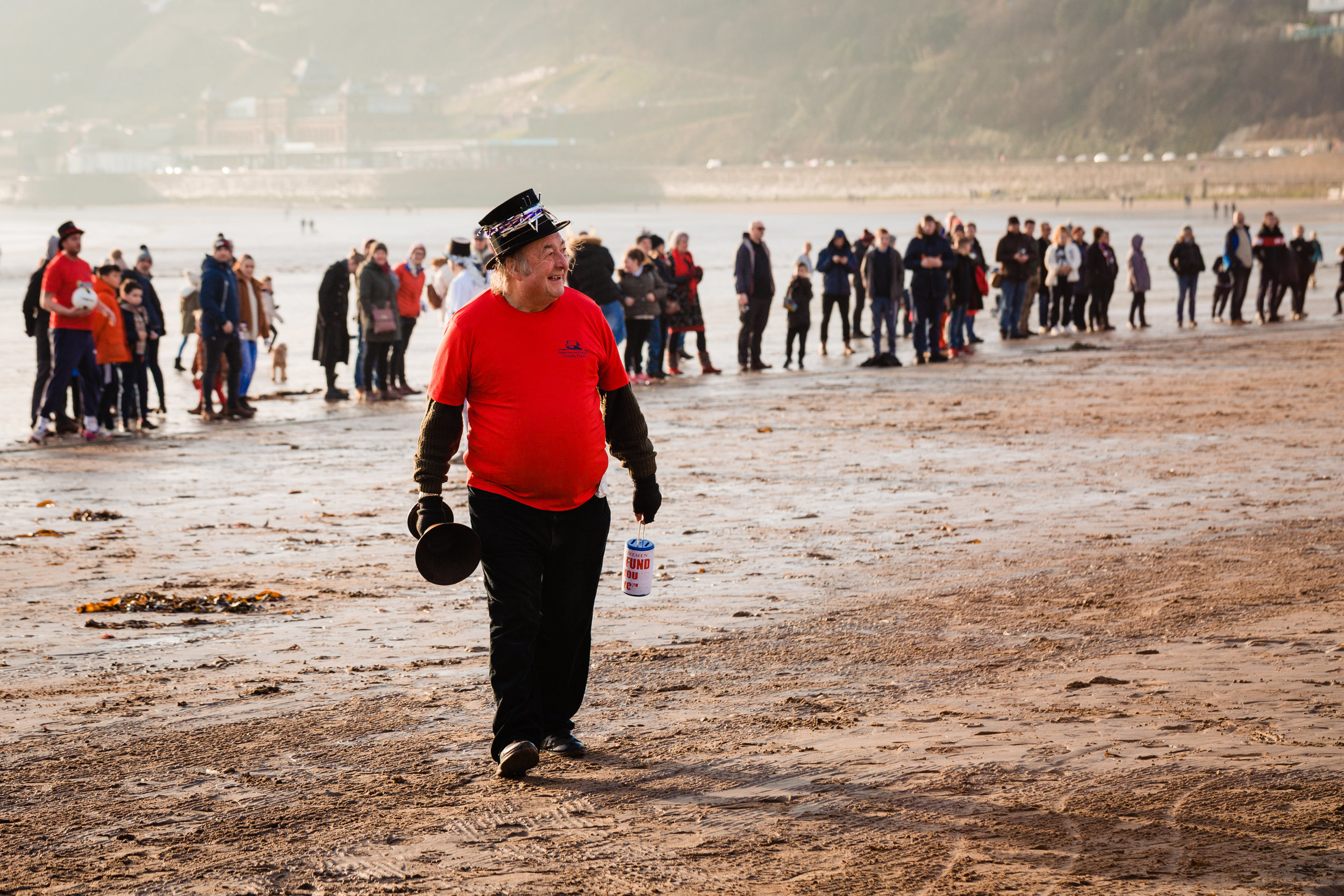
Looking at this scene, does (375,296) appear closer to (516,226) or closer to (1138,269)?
(516,226)

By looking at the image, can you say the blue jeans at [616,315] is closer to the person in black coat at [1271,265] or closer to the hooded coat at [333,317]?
the hooded coat at [333,317]

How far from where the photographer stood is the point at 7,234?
94188mm

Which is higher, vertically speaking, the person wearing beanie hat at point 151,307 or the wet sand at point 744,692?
the person wearing beanie hat at point 151,307

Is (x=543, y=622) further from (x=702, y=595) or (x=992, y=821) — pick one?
(x=702, y=595)

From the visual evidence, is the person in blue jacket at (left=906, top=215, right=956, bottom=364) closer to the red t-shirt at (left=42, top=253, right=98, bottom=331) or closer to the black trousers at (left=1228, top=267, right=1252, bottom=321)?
the black trousers at (left=1228, top=267, right=1252, bottom=321)

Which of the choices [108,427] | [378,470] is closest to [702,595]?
[378,470]

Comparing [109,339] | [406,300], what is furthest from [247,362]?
[109,339]

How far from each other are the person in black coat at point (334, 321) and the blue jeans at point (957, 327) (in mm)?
7446

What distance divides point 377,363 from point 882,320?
6.31 meters

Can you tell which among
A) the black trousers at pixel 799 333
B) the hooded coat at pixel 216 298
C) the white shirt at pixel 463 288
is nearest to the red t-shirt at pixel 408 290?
the hooded coat at pixel 216 298

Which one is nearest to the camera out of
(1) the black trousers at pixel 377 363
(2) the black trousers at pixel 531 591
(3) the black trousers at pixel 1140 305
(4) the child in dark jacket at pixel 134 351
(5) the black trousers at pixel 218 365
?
(2) the black trousers at pixel 531 591

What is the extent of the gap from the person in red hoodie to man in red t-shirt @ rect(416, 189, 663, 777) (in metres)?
11.3

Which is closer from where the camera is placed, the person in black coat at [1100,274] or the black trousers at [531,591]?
the black trousers at [531,591]

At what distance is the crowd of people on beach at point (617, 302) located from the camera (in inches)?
492
